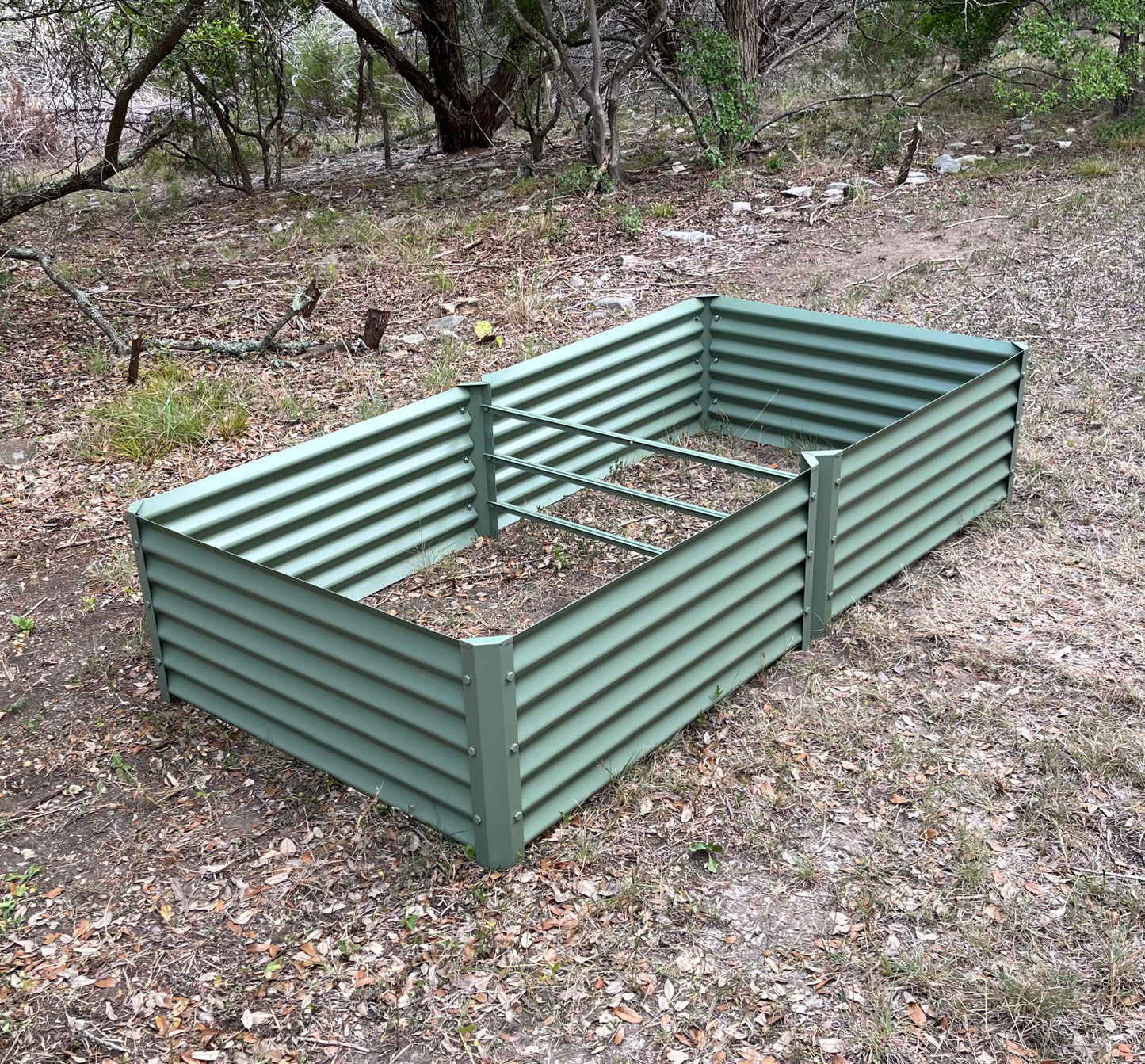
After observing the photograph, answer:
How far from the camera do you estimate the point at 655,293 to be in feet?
29.3

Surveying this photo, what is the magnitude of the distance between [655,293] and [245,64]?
6110 millimetres

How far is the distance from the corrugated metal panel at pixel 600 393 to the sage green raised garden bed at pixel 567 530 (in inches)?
0.6

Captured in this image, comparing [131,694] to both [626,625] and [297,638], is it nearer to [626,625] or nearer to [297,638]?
[297,638]

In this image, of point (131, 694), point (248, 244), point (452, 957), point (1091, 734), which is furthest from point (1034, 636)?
point (248, 244)

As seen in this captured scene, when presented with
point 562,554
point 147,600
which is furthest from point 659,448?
point 147,600

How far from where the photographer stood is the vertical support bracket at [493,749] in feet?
12.0

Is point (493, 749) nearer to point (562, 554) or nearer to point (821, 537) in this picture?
point (821, 537)

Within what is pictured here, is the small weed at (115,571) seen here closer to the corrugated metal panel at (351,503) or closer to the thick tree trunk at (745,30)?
the corrugated metal panel at (351,503)

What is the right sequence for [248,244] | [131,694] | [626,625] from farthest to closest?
[248,244] < [131,694] < [626,625]

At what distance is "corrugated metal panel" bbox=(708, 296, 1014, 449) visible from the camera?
639cm

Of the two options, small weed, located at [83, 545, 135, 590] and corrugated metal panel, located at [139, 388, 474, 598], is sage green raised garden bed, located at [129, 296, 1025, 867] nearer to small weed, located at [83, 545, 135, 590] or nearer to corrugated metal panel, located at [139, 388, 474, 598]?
corrugated metal panel, located at [139, 388, 474, 598]

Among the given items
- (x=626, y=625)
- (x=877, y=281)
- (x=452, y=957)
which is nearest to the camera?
(x=452, y=957)

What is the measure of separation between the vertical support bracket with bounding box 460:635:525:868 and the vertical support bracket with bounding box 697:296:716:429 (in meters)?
3.83

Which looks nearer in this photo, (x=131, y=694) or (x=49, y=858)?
(x=49, y=858)
